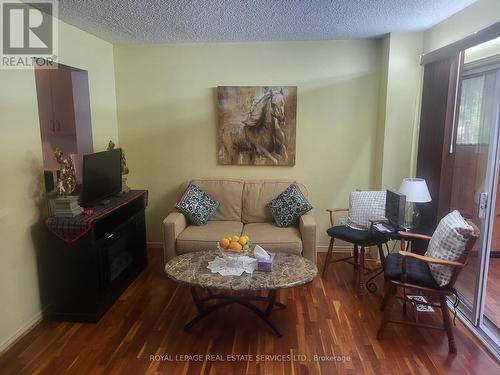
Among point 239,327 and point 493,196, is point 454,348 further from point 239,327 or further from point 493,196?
point 239,327

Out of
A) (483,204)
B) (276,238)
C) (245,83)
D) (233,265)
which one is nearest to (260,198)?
(276,238)

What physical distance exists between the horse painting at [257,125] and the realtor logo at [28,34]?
1.75 metres

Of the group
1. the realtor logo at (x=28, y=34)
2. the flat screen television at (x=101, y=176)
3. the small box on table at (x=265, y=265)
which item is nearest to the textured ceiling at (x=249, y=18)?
the realtor logo at (x=28, y=34)

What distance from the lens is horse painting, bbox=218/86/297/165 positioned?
13.1ft

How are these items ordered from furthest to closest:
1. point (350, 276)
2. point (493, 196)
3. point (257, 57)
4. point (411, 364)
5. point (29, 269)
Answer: point (257, 57) → point (350, 276) → point (29, 269) → point (493, 196) → point (411, 364)

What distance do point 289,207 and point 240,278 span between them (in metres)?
1.43

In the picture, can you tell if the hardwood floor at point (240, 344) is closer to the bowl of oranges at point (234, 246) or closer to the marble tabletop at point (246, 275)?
the marble tabletop at point (246, 275)

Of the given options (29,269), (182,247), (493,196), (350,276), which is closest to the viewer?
(493,196)

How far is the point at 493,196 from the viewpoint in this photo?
2.50m

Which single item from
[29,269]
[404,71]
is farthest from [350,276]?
[29,269]

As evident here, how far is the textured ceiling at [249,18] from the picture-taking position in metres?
2.71

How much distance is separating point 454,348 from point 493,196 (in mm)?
1110

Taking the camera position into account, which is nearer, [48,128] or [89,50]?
[89,50]

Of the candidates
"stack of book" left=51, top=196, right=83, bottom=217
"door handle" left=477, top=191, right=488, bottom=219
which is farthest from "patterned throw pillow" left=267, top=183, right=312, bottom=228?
"stack of book" left=51, top=196, right=83, bottom=217
